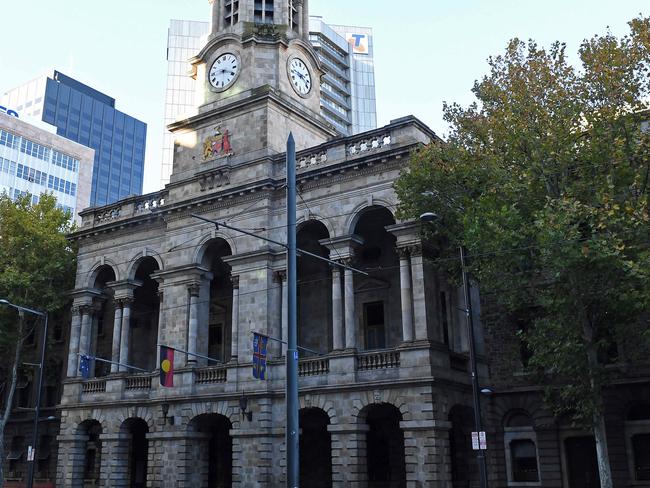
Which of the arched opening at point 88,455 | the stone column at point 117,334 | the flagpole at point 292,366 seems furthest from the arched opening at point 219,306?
the flagpole at point 292,366

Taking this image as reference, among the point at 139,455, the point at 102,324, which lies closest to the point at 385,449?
the point at 139,455

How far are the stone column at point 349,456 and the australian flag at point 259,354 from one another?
5.42 m

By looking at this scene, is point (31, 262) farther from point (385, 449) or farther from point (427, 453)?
point (427, 453)

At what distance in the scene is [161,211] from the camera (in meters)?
37.1

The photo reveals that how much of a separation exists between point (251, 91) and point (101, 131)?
437ft

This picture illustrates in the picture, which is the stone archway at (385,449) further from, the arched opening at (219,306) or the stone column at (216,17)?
the stone column at (216,17)

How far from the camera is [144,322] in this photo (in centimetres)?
4278

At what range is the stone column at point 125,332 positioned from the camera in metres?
37.5

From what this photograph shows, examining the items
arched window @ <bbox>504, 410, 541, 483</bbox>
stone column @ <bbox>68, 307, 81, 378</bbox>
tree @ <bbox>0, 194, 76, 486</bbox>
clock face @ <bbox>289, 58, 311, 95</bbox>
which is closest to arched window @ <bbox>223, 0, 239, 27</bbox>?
clock face @ <bbox>289, 58, 311, 95</bbox>

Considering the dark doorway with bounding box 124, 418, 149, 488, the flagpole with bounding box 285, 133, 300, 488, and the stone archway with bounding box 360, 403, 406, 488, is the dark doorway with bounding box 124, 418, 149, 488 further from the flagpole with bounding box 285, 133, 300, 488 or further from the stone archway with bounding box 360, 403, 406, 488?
the flagpole with bounding box 285, 133, 300, 488

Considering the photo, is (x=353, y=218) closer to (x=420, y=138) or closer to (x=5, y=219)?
(x=420, y=138)

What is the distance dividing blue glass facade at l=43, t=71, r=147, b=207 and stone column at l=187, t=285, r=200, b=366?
11843cm

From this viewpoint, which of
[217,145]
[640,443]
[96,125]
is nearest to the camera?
[640,443]

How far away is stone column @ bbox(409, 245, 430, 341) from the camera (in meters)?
28.3
